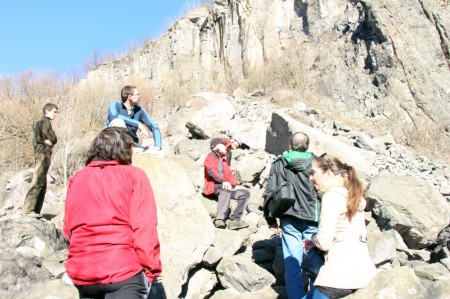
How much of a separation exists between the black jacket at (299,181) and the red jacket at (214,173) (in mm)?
1766

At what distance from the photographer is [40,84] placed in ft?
46.6

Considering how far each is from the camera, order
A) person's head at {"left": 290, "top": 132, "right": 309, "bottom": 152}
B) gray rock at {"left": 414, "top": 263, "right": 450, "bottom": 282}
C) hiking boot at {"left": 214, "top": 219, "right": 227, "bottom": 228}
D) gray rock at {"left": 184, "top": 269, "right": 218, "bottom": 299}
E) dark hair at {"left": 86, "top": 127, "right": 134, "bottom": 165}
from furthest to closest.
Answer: hiking boot at {"left": 214, "top": 219, "right": 227, "bottom": 228}, gray rock at {"left": 184, "top": 269, "right": 218, "bottom": 299}, person's head at {"left": 290, "top": 132, "right": 309, "bottom": 152}, gray rock at {"left": 414, "top": 263, "right": 450, "bottom": 282}, dark hair at {"left": 86, "top": 127, "right": 134, "bottom": 165}

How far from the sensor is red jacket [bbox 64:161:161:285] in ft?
7.53

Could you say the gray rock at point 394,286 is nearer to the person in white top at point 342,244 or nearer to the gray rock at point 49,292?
the person in white top at point 342,244

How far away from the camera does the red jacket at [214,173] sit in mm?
6055

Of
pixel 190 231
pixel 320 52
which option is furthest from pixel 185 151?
pixel 320 52

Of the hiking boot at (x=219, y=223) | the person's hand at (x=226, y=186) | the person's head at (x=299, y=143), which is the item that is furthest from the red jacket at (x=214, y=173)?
the person's head at (x=299, y=143)

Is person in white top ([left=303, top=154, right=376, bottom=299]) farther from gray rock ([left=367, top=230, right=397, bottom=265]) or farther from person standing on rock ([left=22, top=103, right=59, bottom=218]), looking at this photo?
person standing on rock ([left=22, top=103, right=59, bottom=218])

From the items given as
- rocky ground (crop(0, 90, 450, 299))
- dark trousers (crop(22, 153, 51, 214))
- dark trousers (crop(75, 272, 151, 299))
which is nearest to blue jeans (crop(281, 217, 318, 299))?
rocky ground (crop(0, 90, 450, 299))

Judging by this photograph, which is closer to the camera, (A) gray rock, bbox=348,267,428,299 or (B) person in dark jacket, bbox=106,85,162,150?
(A) gray rock, bbox=348,267,428,299

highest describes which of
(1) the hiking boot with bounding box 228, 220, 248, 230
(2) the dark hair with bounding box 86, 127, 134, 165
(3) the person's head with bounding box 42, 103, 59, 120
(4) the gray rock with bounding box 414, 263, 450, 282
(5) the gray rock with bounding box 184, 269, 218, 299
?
(3) the person's head with bounding box 42, 103, 59, 120

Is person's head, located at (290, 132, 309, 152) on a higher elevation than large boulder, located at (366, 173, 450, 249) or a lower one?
higher

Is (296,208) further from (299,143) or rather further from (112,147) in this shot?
(112,147)

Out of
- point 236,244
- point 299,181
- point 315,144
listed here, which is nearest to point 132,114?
point 236,244
